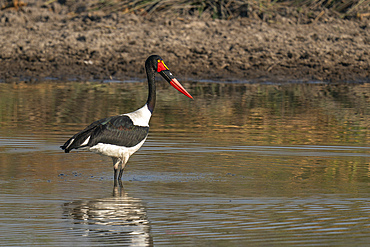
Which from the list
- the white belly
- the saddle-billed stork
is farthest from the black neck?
the white belly

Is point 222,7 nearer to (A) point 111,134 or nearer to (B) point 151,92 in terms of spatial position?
(B) point 151,92

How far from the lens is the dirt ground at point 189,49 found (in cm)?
2095

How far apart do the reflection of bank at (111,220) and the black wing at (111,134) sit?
0.75m

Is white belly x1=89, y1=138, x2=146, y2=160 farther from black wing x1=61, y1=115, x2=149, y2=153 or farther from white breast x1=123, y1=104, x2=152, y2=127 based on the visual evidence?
white breast x1=123, y1=104, x2=152, y2=127

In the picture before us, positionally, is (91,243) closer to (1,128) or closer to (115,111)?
(1,128)

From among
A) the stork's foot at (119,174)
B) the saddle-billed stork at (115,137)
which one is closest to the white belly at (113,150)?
the saddle-billed stork at (115,137)

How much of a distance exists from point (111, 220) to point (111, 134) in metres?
2.05

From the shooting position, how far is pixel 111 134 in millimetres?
9094

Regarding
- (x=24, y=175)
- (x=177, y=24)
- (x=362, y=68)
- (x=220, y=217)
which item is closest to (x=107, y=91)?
(x=177, y=24)

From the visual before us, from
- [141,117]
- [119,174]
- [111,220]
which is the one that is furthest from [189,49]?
[111,220]

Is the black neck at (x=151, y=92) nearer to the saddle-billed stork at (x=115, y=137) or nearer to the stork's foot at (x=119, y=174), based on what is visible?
the saddle-billed stork at (x=115, y=137)

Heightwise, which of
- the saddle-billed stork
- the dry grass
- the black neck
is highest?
the dry grass

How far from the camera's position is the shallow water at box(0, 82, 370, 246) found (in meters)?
6.77

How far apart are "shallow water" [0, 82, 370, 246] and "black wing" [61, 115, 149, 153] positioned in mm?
460
